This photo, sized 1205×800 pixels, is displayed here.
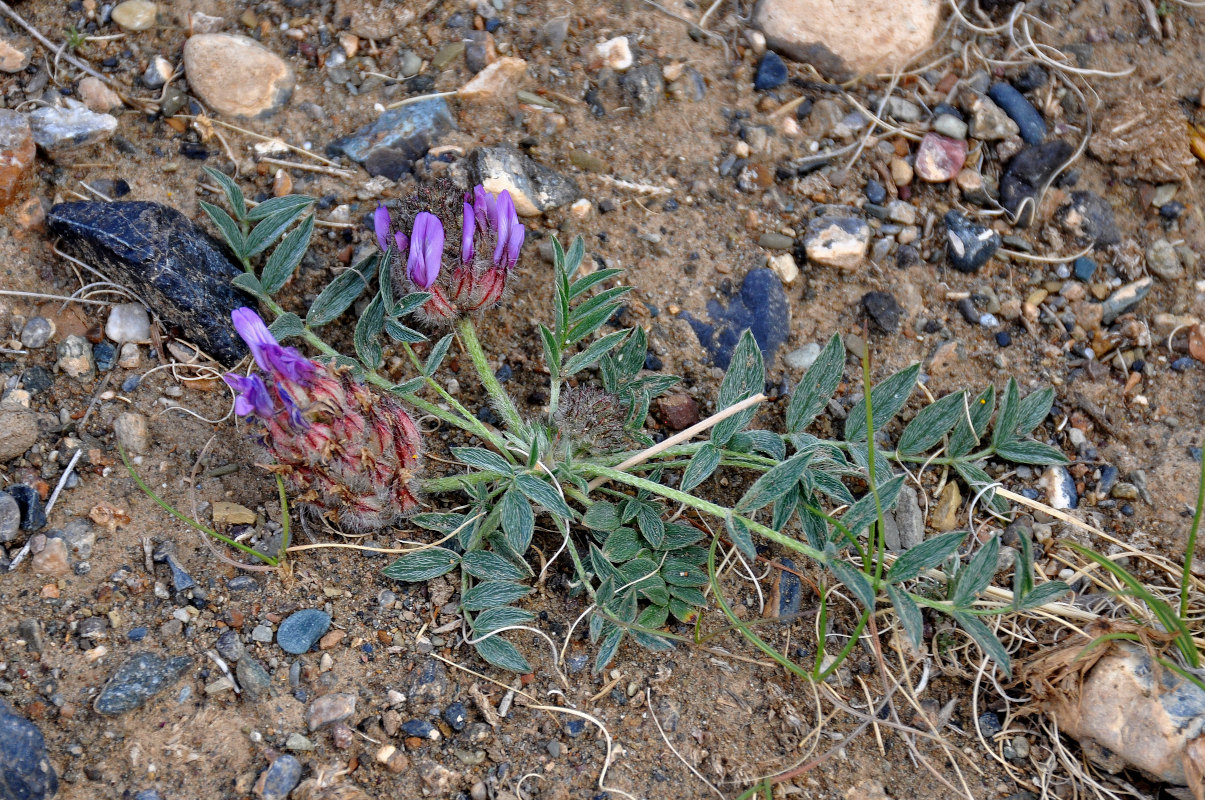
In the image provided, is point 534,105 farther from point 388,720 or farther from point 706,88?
point 388,720

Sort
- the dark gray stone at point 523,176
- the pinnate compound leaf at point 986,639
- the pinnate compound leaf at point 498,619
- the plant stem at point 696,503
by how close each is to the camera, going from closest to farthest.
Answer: the pinnate compound leaf at point 986,639 < the plant stem at point 696,503 < the pinnate compound leaf at point 498,619 < the dark gray stone at point 523,176

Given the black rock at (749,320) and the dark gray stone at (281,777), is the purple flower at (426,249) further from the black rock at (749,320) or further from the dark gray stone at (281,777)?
the dark gray stone at (281,777)

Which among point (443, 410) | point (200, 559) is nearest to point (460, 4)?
point (443, 410)

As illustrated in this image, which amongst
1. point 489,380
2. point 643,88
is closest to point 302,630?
point 489,380

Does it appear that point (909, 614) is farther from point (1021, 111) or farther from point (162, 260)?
point (162, 260)

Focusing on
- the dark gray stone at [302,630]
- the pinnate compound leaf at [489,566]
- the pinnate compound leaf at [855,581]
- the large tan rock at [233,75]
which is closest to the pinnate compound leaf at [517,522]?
the pinnate compound leaf at [489,566]
